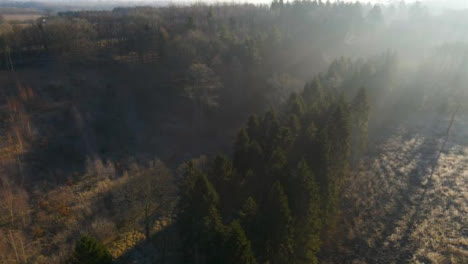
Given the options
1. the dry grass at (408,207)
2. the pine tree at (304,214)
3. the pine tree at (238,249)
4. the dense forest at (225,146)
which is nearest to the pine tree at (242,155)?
the dense forest at (225,146)

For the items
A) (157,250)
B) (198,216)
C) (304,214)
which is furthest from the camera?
(157,250)

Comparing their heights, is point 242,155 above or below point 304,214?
above

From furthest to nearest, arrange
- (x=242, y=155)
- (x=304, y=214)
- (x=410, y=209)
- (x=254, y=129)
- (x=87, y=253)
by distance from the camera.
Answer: (x=254, y=129), (x=410, y=209), (x=242, y=155), (x=304, y=214), (x=87, y=253)

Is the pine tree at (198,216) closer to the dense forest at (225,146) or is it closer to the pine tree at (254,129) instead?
the dense forest at (225,146)

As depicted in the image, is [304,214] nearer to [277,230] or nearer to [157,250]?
[277,230]

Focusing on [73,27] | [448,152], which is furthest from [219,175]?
[73,27]

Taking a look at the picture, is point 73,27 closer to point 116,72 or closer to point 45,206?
point 116,72

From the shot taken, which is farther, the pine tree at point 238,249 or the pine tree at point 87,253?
the pine tree at point 87,253

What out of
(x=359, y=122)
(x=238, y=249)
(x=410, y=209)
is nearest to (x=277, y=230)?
(x=238, y=249)
